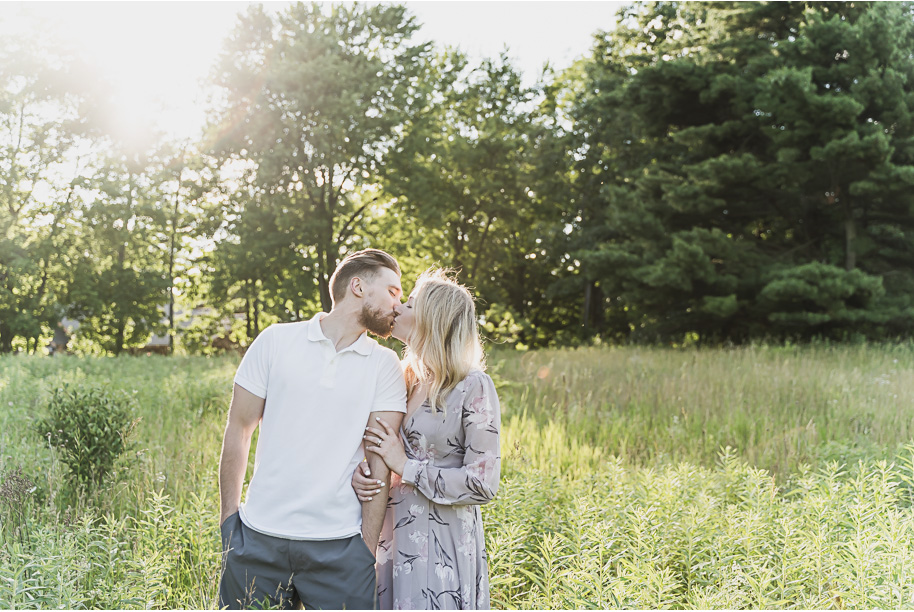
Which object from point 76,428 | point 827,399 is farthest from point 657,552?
point 827,399

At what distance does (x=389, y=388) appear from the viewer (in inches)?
117

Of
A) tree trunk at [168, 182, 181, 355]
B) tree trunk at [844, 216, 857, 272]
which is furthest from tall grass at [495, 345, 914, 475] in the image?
tree trunk at [168, 182, 181, 355]

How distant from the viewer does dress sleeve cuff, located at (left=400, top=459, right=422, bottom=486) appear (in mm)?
2828

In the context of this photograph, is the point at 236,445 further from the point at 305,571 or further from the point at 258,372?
the point at 305,571

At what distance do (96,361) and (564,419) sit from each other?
475 inches

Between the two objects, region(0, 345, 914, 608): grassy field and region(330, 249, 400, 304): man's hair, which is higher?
region(330, 249, 400, 304): man's hair

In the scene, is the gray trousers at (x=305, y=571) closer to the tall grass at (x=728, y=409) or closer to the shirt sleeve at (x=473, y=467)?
the shirt sleeve at (x=473, y=467)

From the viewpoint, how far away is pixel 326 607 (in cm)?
281

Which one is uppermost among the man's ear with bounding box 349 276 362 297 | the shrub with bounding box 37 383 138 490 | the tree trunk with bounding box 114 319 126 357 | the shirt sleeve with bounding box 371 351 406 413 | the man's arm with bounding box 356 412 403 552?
the man's ear with bounding box 349 276 362 297

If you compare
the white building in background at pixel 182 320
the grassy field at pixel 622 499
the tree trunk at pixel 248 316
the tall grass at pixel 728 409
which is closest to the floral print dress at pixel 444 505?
the grassy field at pixel 622 499

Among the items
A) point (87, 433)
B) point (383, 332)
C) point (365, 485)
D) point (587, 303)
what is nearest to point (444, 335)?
point (383, 332)

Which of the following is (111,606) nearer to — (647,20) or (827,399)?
(827,399)

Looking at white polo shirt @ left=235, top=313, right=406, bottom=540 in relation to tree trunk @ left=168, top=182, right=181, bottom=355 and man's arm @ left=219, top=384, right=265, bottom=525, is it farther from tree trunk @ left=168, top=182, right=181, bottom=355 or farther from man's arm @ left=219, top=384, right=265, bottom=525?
tree trunk @ left=168, top=182, right=181, bottom=355

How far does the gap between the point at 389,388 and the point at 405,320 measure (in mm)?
342
